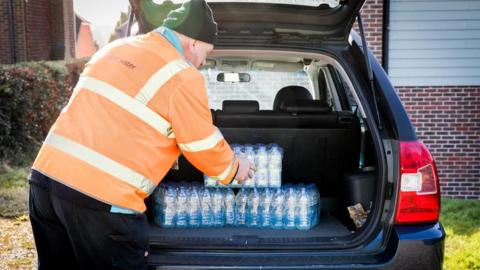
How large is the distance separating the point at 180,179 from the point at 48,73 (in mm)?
6495

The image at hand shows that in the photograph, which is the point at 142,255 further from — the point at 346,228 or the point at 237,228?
the point at 346,228

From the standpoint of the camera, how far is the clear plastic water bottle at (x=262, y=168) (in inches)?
156

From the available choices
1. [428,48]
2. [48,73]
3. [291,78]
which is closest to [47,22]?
[48,73]

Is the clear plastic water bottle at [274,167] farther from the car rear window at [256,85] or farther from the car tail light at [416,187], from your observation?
the car rear window at [256,85]

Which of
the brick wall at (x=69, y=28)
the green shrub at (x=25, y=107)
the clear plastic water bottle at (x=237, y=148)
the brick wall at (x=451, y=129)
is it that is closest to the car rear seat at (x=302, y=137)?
the clear plastic water bottle at (x=237, y=148)

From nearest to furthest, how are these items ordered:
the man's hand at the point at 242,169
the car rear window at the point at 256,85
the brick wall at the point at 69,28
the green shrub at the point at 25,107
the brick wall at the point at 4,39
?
the man's hand at the point at 242,169
the car rear window at the point at 256,85
the green shrub at the point at 25,107
the brick wall at the point at 4,39
the brick wall at the point at 69,28

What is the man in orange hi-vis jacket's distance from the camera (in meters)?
2.71

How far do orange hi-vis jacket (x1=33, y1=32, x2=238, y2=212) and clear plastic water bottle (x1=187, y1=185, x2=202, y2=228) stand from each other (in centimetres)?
113

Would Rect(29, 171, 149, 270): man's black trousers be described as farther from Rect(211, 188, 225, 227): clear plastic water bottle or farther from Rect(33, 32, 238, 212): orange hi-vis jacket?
Rect(211, 188, 225, 227): clear plastic water bottle

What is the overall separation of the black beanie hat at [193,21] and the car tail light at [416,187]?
3.73ft

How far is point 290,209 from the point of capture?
3947 mm

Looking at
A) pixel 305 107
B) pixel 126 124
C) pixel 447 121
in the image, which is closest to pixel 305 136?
pixel 305 107

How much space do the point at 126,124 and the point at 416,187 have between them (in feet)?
4.77

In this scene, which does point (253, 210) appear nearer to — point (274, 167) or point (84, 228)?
point (274, 167)
